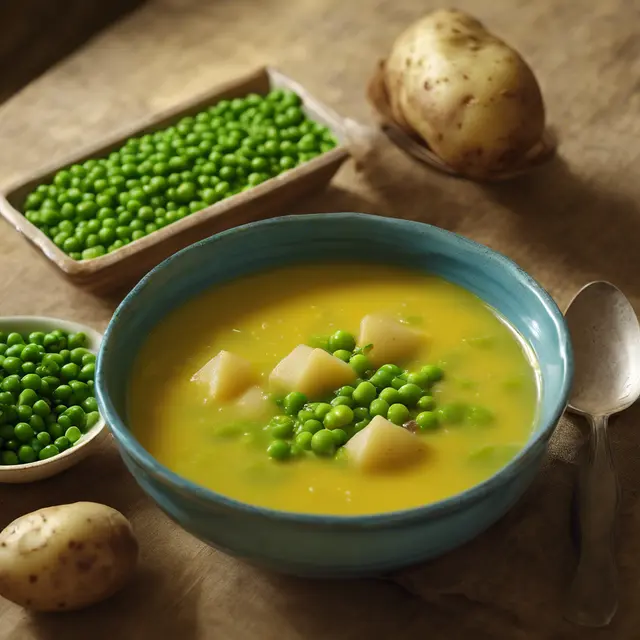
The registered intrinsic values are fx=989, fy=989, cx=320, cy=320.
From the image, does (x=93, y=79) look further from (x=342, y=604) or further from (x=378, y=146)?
(x=342, y=604)

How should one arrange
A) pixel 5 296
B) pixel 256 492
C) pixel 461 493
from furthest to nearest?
pixel 5 296
pixel 256 492
pixel 461 493

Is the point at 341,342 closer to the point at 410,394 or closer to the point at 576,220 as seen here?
the point at 410,394

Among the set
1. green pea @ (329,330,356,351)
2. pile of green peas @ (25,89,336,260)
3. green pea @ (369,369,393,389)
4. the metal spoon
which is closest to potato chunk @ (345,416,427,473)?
green pea @ (369,369,393,389)

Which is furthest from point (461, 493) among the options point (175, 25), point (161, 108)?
point (175, 25)

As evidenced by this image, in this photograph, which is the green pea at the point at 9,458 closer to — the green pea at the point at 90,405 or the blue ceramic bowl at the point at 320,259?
the green pea at the point at 90,405

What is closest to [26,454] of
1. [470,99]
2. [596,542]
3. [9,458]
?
[9,458]

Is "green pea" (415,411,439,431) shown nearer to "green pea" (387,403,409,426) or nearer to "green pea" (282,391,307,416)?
"green pea" (387,403,409,426)
